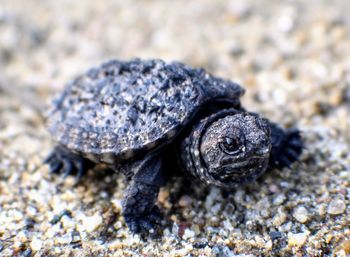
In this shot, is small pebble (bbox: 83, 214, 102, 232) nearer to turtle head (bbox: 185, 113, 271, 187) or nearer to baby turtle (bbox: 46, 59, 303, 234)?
baby turtle (bbox: 46, 59, 303, 234)

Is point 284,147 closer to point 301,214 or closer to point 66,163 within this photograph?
point 301,214

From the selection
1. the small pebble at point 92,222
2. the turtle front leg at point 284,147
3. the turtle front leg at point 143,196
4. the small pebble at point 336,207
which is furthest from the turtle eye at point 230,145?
the small pebble at point 92,222

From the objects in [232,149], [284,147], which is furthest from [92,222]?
[284,147]

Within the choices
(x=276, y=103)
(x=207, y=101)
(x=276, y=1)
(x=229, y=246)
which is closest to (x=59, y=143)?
(x=207, y=101)

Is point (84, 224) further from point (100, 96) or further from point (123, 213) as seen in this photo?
point (100, 96)

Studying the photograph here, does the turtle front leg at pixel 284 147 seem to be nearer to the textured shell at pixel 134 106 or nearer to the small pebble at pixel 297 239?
the textured shell at pixel 134 106
